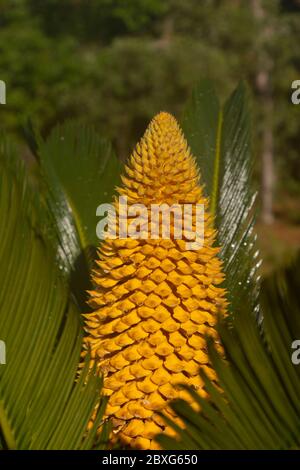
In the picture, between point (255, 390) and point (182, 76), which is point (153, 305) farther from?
point (182, 76)

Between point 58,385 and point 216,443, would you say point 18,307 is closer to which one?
point 58,385

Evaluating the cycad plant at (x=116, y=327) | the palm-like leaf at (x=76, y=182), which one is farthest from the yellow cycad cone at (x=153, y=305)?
the palm-like leaf at (x=76, y=182)

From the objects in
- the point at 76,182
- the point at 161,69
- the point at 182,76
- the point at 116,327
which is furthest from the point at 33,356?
the point at 161,69

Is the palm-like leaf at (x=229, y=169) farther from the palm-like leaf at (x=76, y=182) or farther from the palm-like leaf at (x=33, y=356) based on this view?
the palm-like leaf at (x=33, y=356)

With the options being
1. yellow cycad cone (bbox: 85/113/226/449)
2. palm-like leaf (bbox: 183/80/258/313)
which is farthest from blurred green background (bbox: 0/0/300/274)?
yellow cycad cone (bbox: 85/113/226/449)

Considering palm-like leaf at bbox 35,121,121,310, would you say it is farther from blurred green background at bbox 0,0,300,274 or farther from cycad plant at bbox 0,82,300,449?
blurred green background at bbox 0,0,300,274

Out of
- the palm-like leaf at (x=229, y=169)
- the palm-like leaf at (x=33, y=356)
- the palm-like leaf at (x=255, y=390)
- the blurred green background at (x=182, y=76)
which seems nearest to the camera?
the palm-like leaf at (x=255, y=390)

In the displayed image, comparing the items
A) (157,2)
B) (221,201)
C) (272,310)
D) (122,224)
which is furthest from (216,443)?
(157,2)
